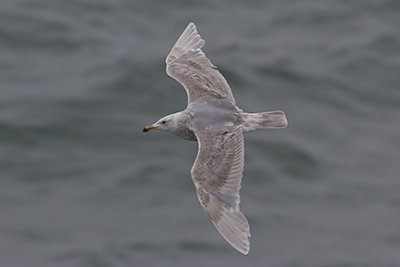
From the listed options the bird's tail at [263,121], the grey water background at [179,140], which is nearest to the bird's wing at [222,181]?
the bird's tail at [263,121]

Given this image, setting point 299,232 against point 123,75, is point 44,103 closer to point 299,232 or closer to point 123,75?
point 123,75

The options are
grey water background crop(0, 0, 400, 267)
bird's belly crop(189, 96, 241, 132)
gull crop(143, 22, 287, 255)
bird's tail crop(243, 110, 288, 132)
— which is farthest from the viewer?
grey water background crop(0, 0, 400, 267)

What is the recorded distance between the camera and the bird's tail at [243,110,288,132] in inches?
357

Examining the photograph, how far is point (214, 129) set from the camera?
29.2ft

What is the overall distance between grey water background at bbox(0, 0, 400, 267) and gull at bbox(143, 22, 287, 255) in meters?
3.37

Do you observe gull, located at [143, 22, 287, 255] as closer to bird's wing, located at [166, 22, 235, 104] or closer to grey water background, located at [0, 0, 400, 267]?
bird's wing, located at [166, 22, 235, 104]

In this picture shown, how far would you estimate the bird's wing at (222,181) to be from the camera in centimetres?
802

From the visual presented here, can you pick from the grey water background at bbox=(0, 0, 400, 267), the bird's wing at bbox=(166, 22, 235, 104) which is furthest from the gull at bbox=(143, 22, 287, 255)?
the grey water background at bbox=(0, 0, 400, 267)

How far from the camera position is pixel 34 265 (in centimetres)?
1205

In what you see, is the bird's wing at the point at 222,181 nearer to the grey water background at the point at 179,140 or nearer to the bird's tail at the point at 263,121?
the bird's tail at the point at 263,121

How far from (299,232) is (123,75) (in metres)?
4.44

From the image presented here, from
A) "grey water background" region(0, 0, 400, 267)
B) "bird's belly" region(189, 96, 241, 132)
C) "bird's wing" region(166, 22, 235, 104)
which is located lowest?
"grey water background" region(0, 0, 400, 267)

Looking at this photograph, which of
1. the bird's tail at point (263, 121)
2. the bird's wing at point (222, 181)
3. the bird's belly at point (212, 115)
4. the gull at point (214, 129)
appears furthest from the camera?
the bird's tail at point (263, 121)

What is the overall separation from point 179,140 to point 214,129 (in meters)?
5.21
